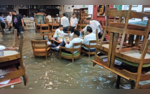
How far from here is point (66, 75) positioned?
131 inches

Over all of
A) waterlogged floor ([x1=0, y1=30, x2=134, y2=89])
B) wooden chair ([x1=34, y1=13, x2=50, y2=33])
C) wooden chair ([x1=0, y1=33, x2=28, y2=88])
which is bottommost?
waterlogged floor ([x1=0, y1=30, x2=134, y2=89])

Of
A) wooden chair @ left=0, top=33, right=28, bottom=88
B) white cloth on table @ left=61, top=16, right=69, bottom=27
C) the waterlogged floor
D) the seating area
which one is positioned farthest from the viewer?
white cloth on table @ left=61, top=16, right=69, bottom=27

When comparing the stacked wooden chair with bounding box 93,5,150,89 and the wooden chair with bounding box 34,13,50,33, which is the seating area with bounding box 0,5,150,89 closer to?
the stacked wooden chair with bounding box 93,5,150,89

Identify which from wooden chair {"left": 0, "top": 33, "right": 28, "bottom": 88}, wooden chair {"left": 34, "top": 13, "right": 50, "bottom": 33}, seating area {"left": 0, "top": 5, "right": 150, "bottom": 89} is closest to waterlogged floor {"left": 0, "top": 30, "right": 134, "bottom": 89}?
seating area {"left": 0, "top": 5, "right": 150, "bottom": 89}

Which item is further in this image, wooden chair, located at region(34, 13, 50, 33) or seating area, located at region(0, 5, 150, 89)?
wooden chair, located at region(34, 13, 50, 33)

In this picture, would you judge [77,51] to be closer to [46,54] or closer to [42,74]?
[46,54]

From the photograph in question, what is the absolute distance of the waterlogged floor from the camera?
9.41ft

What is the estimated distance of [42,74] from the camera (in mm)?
3357

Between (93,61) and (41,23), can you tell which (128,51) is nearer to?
(93,61)

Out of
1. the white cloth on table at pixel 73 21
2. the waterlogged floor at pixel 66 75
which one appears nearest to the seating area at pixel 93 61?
the waterlogged floor at pixel 66 75

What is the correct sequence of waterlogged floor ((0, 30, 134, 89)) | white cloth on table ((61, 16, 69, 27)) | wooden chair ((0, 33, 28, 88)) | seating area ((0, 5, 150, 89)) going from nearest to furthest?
1. wooden chair ((0, 33, 28, 88))
2. seating area ((0, 5, 150, 89))
3. waterlogged floor ((0, 30, 134, 89))
4. white cloth on table ((61, 16, 69, 27))

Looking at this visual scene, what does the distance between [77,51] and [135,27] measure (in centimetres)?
277

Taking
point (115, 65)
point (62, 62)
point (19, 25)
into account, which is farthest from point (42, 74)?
point (19, 25)
